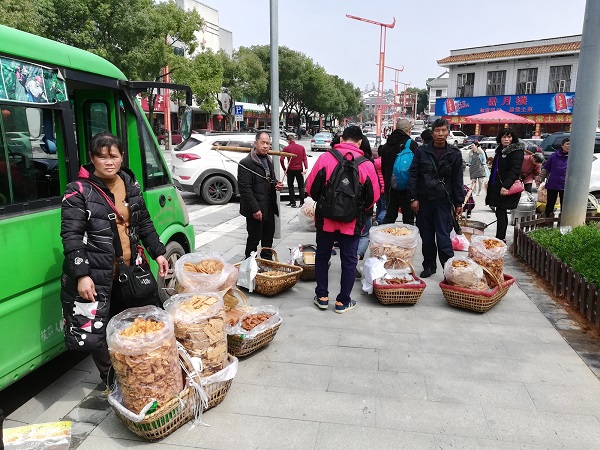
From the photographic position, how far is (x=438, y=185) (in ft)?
17.5

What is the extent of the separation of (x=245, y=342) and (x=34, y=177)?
1913mm

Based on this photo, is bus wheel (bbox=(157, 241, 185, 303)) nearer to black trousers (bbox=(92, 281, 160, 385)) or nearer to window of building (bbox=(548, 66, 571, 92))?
black trousers (bbox=(92, 281, 160, 385))

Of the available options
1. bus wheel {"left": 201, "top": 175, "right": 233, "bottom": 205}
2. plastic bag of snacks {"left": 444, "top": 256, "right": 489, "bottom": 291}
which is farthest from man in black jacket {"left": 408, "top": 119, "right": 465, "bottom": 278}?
bus wheel {"left": 201, "top": 175, "right": 233, "bottom": 205}

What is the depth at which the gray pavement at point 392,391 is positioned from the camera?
2830 mm

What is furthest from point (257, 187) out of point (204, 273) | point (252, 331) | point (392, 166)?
point (392, 166)

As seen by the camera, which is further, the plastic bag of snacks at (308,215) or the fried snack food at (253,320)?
the plastic bag of snacks at (308,215)

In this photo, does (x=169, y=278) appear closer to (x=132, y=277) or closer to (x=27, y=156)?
(x=132, y=277)

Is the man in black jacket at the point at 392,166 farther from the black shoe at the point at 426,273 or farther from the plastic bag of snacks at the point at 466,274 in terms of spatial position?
the plastic bag of snacks at the point at 466,274

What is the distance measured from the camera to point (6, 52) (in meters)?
2.75

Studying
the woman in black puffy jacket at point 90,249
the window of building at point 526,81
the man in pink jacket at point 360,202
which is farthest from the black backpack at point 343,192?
the window of building at point 526,81

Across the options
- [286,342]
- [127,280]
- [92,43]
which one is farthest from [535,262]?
[92,43]

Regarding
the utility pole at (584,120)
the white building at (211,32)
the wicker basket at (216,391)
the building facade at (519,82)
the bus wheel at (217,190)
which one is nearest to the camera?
the wicker basket at (216,391)

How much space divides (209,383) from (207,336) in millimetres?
298

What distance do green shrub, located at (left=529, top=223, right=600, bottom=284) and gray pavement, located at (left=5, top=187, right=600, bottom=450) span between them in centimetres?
61
